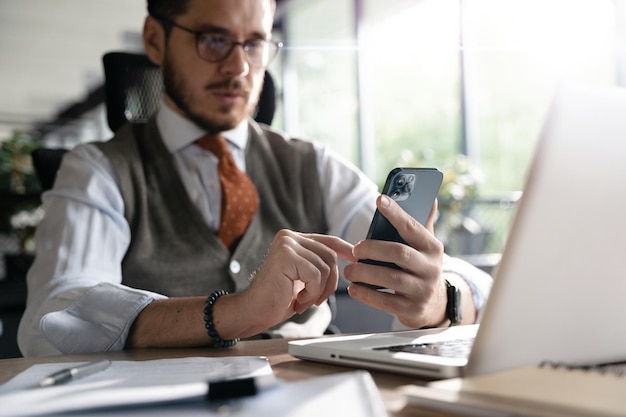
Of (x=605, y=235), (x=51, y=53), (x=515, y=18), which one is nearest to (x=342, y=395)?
(x=605, y=235)

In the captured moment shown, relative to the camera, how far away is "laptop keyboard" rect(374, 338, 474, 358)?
2.26 ft

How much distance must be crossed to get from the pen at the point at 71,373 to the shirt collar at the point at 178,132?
0.90m

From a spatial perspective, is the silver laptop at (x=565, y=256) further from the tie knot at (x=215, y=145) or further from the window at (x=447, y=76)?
the window at (x=447, y=76)

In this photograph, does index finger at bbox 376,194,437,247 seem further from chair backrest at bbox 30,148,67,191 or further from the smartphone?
chair backrest at bbox 30,148,67,191

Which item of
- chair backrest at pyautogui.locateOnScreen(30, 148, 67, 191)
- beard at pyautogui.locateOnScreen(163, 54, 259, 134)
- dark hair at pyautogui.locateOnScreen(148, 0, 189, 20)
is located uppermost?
dark hair at pyautogui.locateOnScreen(148, 0, 189, 20)

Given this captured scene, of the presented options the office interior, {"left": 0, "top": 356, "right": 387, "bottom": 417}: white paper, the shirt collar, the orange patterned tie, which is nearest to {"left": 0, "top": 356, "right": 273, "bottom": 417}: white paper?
{"left": 0, "top": 356, "right": 387, "bottom": 417}: white paper

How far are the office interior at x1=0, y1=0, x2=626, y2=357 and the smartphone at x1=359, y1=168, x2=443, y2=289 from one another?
3.50 meters

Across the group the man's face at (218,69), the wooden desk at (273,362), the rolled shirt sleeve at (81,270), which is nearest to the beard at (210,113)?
the man's face at (218,69)

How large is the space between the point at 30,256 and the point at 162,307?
1.68 metres

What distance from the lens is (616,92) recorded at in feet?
1.81

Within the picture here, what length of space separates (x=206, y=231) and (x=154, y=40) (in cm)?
52

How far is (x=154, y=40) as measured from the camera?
168cm

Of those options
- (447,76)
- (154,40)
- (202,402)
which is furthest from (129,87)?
(447,76)

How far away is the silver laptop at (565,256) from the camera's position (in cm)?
51
